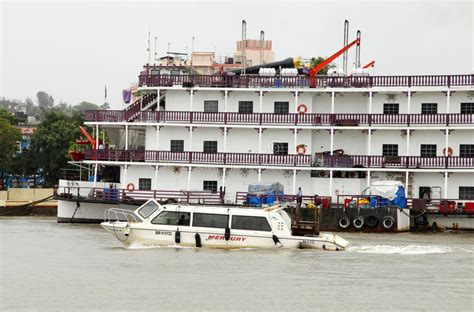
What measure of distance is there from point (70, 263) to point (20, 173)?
57.5 metres

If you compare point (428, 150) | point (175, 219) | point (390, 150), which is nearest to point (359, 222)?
point (390, 150)

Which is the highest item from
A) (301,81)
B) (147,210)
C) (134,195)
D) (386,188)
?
(301,81)

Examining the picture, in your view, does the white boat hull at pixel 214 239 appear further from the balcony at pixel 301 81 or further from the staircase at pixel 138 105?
the staircase at pixel 138 105

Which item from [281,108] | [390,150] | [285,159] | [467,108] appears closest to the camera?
[467,108]

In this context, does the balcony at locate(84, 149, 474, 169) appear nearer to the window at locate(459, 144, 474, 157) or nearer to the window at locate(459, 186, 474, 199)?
the window at locate(459, 144, 474, 157)

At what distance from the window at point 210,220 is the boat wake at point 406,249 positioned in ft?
16.8

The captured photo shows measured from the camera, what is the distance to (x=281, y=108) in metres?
54.5

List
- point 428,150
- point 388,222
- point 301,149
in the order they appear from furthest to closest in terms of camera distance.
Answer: point 301,149 < point 428,150 < point 388,222

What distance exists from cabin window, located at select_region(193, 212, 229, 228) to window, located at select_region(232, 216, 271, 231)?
0.40 m

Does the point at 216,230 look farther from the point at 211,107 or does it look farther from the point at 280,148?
the point at 211,107

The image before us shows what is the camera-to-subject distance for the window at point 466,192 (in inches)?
2056

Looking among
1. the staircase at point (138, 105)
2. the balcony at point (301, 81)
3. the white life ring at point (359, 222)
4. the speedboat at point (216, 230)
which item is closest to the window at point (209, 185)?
the balcony at point (301, 81)

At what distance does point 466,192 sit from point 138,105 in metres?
19.4

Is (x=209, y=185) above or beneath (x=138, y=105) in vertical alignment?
beneath
